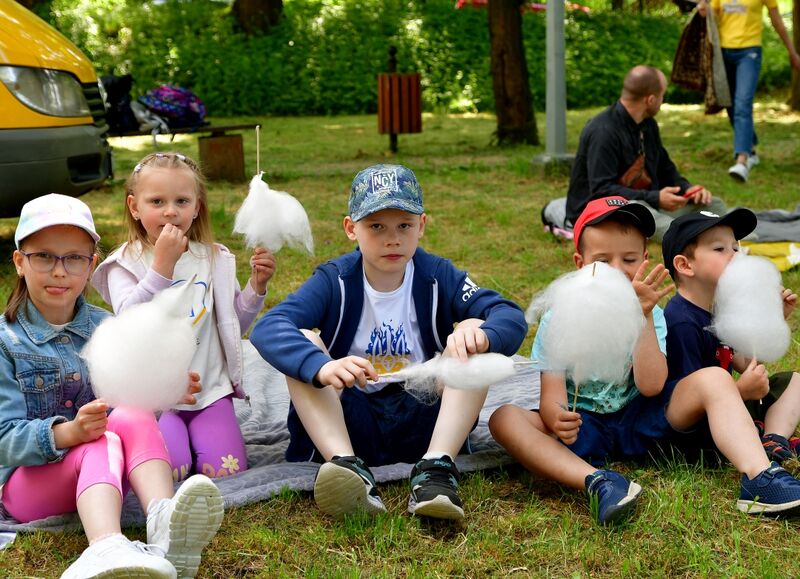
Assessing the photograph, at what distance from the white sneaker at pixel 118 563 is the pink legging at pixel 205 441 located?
2.52 ft

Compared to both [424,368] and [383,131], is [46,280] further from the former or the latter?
[383,131]

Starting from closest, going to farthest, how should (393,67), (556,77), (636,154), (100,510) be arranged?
(100,510) < (636,154) < (556,77) < (393,67)

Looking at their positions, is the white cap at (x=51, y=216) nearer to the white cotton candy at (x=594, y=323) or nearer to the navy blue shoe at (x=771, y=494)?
the white cotton candy at (x=594, y=323)

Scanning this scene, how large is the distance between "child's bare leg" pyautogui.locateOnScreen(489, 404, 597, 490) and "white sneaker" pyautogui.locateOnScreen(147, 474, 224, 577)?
1.02 meters

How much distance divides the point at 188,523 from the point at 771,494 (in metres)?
1.58

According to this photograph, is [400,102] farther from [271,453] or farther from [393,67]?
[271,453]

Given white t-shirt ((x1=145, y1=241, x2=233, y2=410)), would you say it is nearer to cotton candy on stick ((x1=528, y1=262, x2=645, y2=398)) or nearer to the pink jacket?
the pink jacket

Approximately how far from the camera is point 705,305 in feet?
10.7

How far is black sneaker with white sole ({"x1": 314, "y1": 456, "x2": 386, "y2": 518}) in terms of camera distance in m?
2.73

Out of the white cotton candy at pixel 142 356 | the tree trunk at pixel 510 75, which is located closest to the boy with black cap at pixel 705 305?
the white cotton candy at pixel 142 356

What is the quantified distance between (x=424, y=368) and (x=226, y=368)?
948 mm

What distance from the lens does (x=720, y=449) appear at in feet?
9.60

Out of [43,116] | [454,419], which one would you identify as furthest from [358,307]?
A: [43,116]

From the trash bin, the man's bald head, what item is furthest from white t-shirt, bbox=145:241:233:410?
the trash bin
